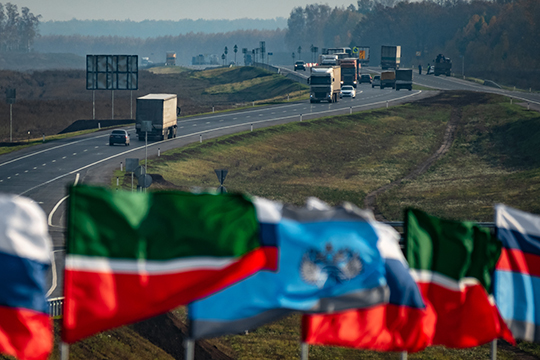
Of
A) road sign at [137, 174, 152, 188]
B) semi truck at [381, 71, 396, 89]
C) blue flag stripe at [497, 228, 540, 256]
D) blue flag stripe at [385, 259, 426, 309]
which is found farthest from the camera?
semi truck at [381, 71, 396, 89]

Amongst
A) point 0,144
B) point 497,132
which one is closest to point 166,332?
point 0,144

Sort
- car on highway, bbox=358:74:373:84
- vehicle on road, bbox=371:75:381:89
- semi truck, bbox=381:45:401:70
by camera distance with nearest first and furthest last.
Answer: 1. vehicle on road, bbox=371:75:381:89
2. car on highway, bbox=358:74:373:84
3. semi truck, bbox=381:45:401:70

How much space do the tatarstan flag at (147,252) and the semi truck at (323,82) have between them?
90583 mm

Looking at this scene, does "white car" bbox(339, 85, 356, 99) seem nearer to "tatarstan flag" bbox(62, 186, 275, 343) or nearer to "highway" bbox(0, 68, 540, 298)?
"highway" bbox(0, 68, 540, 298)

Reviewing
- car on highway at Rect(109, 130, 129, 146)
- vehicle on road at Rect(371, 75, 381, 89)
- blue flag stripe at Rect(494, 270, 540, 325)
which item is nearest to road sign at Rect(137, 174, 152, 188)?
blue flag stripe at Rect(494, 270, 540, 325)

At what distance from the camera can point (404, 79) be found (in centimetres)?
12431

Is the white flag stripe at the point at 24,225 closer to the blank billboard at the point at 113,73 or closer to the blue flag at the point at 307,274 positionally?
the blue flag at the point at 307,274

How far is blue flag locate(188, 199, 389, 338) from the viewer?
10.1 meters

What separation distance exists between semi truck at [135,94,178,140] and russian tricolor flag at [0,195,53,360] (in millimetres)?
61307

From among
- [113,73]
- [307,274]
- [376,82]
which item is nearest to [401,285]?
[307,274]

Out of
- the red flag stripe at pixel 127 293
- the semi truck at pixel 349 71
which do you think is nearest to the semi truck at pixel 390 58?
the semi truck at pixel 349 71

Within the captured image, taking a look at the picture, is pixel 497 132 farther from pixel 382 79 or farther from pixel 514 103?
pixel 382 79

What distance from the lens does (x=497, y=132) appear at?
84.9 m

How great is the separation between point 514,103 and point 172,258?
95.3 metres
